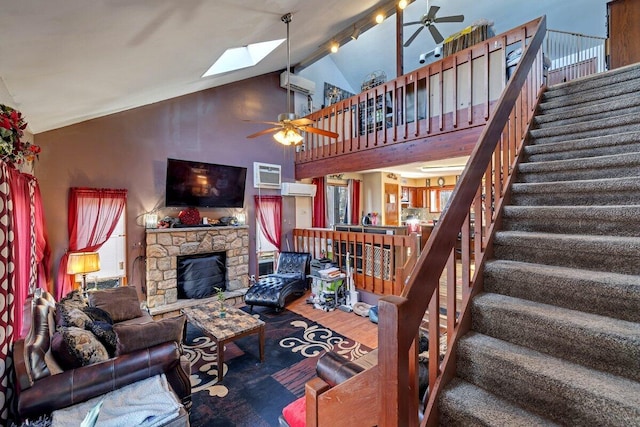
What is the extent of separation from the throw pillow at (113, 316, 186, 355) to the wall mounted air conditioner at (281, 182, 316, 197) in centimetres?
420

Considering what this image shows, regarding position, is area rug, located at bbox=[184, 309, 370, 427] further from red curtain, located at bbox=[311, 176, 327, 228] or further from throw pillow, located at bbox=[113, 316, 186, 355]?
red curtain, located at bbox=[311, 176, 327, 228]

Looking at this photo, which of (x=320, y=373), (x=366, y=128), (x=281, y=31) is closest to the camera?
(x=320, y=373)

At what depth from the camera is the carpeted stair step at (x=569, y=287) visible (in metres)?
1.28

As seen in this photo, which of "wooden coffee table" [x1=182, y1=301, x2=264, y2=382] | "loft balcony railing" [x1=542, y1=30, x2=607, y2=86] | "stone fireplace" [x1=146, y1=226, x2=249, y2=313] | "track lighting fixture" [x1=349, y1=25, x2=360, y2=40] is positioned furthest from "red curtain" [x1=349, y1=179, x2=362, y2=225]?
"wooden coffee table" [x1=182, y1=301, x2=264, y2=382]

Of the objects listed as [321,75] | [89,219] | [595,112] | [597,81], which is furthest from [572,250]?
[321,75]

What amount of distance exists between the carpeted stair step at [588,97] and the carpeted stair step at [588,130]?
0.45m

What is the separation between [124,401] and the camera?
1867 millimetres

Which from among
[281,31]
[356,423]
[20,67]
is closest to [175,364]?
[356,423]

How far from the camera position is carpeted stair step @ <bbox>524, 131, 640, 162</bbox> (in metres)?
2.07

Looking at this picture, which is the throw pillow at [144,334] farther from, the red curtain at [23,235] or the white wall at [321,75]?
the white wall at [321,75]

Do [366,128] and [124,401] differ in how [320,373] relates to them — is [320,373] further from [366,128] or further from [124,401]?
[366,128]

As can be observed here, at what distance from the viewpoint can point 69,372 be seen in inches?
74.3

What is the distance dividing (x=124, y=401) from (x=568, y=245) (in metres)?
2.93

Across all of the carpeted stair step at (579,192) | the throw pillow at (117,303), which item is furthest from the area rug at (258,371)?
the carpeted stair step at (579,192)
